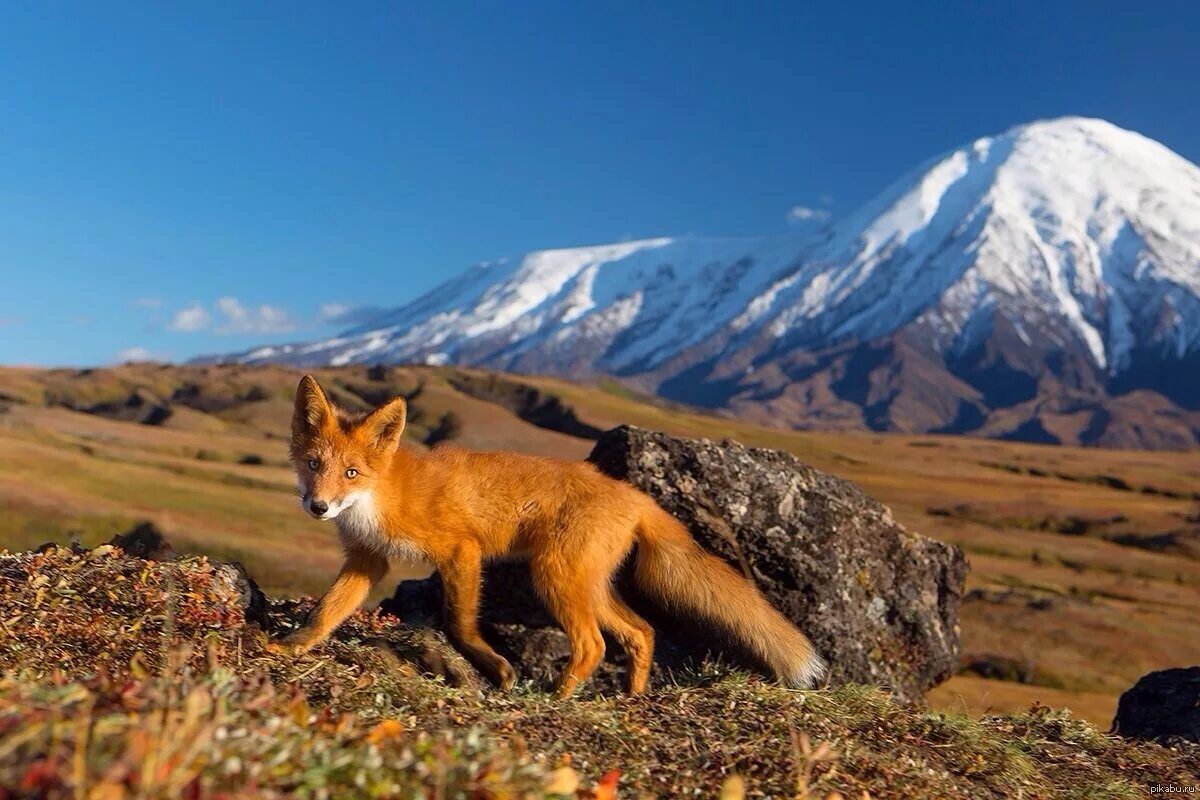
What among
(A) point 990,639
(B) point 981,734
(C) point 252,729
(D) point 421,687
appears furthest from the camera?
(A) point 990,639

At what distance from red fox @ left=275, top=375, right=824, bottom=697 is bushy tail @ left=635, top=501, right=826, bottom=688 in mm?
12

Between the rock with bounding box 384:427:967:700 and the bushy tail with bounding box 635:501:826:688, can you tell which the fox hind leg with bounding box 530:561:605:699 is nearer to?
the bushy tail with bounding box 635:501:826:688

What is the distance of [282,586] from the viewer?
96.1 ft

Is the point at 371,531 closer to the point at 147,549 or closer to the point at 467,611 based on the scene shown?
the point at 467,611

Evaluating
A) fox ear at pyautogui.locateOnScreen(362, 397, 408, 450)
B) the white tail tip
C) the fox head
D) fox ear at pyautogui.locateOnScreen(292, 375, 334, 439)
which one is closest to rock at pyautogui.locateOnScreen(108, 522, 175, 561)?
the fox head

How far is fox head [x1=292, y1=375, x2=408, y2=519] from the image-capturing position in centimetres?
852

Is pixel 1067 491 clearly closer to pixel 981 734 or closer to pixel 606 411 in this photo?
pixel 606 411

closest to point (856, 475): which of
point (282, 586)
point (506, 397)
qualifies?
point (506, 397)

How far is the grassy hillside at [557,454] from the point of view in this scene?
107 ft

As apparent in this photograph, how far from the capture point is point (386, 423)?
916 centimetres

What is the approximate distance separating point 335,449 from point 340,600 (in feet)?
4.38

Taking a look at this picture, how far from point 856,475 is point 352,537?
110225 mm

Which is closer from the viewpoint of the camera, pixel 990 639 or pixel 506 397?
pixel 990 639

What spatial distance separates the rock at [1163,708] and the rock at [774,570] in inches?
90.5
